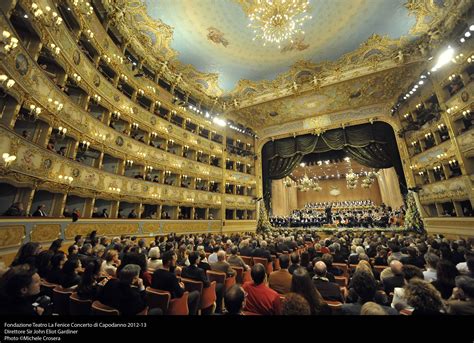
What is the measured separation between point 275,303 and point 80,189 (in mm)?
10154

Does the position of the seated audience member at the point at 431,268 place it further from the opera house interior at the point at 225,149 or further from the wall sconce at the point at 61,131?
the wall sconce at the point at 61,131

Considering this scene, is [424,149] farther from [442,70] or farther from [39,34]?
[39,34]

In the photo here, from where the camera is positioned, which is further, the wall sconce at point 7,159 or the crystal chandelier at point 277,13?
the crystal chandelier at point 277,13

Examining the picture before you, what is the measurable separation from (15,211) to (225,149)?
49.2 feet

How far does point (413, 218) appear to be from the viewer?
14.3 metres

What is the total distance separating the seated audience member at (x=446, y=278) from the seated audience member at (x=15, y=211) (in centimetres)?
1056

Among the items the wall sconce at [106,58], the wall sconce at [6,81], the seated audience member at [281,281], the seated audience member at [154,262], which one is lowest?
the seated audience member at [281,281]

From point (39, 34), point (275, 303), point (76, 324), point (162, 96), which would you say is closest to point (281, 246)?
point (275, 303)

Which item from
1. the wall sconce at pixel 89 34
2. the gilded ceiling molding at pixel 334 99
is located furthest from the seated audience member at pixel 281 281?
the gilded ceiling molding at pixel 334 99

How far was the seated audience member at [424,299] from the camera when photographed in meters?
2.01

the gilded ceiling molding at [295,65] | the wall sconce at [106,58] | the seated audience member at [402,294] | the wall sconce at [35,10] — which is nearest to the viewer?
the seated audience member at [402,294]

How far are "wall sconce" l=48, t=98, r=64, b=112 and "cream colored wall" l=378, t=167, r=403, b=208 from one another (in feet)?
83.9

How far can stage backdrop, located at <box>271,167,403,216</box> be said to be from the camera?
75.8 feet

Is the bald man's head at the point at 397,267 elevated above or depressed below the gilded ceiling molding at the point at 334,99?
below
